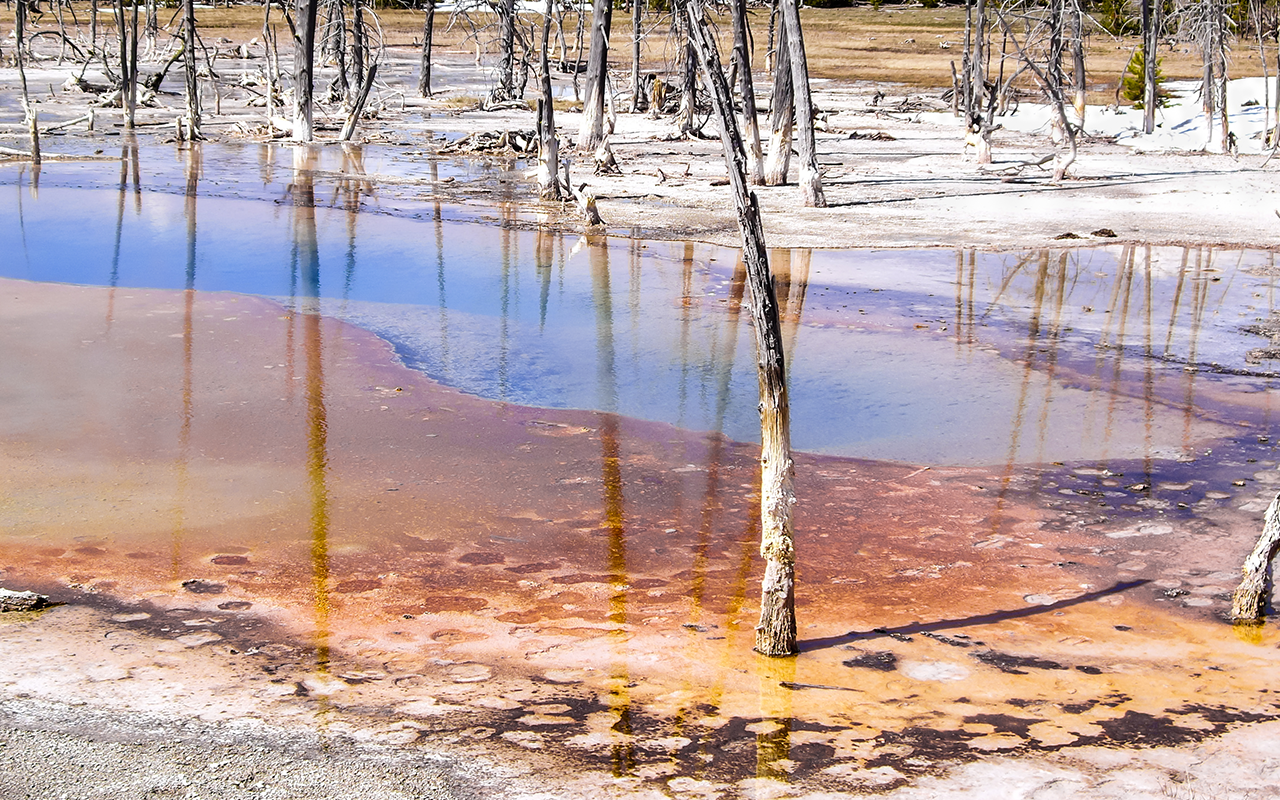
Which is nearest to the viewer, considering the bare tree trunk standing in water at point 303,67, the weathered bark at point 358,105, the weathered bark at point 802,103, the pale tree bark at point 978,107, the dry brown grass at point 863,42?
the weathered bark at point 802,103

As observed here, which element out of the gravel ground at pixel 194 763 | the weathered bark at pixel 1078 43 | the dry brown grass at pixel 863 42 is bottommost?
the gravel ground at pixel 194 763

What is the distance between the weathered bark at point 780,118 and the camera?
20.3 m

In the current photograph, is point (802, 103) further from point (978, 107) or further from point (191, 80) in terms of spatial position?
point (191, 80)

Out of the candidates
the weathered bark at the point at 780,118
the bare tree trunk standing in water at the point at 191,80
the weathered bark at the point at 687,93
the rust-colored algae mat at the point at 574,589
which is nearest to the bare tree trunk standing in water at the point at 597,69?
the weathered bark at the point at 687,93

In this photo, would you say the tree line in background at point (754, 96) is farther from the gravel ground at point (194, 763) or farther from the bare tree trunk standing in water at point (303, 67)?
the gravel ground at point (194, 763)

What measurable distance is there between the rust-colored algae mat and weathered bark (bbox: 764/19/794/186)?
497 inches

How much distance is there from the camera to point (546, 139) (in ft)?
64.0

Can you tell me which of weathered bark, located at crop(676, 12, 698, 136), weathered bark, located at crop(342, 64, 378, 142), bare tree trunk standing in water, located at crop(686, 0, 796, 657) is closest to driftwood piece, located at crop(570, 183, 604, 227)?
weathered bark, located at crop(676, 12, 698, 136)

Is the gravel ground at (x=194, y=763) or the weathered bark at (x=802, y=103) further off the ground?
the weathered bark at (x=802, y=103)

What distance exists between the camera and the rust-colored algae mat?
182 inches

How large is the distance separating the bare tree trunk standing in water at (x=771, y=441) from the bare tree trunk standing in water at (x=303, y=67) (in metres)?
23.1

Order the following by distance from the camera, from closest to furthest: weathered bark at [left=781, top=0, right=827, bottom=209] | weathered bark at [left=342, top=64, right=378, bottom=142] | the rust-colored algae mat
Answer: the rust-colored algae mat < weathered bark at [left=781, top=0, right=827, bottom=209] < weathered bark at [left=342, top=64, right=378, bottom=142]

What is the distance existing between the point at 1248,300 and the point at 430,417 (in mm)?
9270

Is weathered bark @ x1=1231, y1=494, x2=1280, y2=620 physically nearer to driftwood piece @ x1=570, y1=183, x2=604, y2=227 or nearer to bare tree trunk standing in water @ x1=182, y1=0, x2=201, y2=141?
driftwood piece @ x1=570, y1=183, x2=604, y2=227
